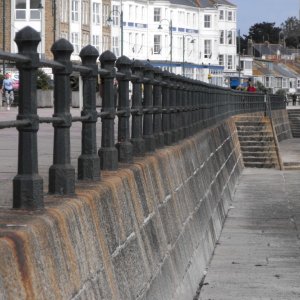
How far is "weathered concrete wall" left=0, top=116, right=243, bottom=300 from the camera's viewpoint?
5.90 meters

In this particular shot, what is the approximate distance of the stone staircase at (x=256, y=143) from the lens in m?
42.3

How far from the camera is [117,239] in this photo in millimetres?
8391

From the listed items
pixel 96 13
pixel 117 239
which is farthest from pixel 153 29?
pixel 117 239

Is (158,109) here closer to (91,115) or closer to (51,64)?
(91,115)

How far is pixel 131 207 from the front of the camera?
9.39 m

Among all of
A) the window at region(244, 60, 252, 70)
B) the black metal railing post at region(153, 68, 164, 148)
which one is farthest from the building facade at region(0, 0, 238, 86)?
the black metal railing post at region(153, 68, 164, 148)

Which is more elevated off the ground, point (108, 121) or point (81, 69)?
point (81, 69)

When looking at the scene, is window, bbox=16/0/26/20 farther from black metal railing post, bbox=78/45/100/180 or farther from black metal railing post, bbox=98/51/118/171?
black metal railing post, bbox=78/45/100/180

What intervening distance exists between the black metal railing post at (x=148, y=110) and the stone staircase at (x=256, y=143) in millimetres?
29007

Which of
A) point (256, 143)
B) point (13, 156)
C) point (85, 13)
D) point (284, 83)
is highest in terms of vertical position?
point (85, 13)

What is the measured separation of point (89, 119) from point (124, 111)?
2.23 m

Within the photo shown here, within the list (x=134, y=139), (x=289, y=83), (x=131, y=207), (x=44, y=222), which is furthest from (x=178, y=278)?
(x=289, y=83)

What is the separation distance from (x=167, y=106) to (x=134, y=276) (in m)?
6.72

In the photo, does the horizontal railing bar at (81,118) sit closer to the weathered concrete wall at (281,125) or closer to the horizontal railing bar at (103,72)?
the horizontal railing bar at (103,72)
